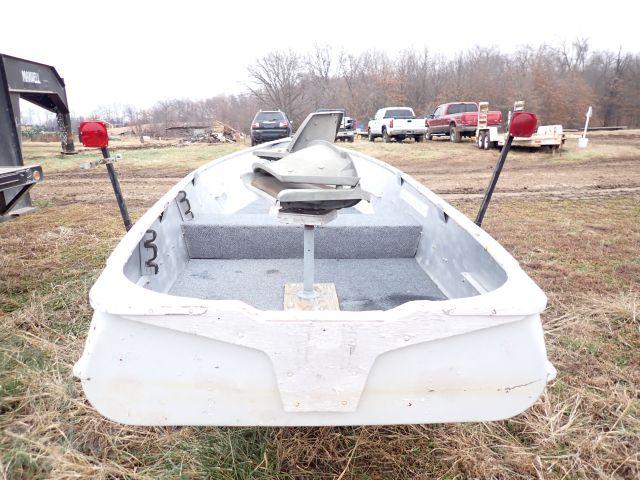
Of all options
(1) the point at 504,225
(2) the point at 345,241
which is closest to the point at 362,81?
(1) the point at 504,225

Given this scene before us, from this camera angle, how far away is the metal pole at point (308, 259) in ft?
7.01

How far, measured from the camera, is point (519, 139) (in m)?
13.8

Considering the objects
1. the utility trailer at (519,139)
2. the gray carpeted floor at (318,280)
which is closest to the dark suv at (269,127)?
the utility trailer at (519,139)

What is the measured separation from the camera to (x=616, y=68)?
1877 inches

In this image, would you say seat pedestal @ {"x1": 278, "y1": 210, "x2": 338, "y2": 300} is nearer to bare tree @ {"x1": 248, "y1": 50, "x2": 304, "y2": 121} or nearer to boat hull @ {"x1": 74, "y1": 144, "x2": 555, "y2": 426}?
boat hull @ {"x1": 74, "y1": 144, "x2": 555, "y2": 426}

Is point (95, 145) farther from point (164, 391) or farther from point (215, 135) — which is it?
point (215, 135)

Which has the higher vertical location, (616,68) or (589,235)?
(616,68)

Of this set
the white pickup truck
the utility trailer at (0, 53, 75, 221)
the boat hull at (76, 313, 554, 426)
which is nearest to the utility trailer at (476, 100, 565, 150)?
the white pickup truck

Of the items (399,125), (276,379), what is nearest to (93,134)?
(276,379)

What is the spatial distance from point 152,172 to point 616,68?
53.7 meters

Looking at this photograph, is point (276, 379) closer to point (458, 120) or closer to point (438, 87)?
point (458, 120)

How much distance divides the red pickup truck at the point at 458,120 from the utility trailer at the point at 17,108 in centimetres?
1465

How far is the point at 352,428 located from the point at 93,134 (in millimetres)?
2179

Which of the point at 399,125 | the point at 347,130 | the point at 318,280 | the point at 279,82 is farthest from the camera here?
the point at 279,82
